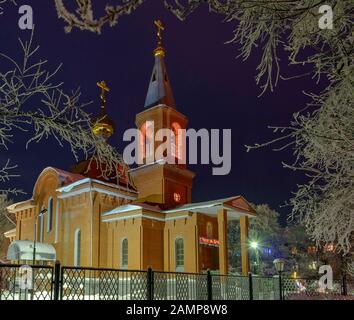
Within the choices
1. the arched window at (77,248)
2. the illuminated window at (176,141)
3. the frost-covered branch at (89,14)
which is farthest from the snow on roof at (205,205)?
the frost-covered branch at (89,14)

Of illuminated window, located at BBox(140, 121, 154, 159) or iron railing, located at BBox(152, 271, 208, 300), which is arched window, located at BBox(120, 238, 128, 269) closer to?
illuminated window, located at BBox(140, 121, 154, 159)

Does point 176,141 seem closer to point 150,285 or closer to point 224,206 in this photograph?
point 224,206

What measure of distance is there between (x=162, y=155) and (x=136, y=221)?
5.42 metres

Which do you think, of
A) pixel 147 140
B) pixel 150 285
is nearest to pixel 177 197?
pixel 147 140

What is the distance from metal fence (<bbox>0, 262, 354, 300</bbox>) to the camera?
838 cm

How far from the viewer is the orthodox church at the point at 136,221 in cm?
2295

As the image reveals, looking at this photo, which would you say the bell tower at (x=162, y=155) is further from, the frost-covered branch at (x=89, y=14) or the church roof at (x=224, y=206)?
the frost-covered branch at (x=89, y=14)

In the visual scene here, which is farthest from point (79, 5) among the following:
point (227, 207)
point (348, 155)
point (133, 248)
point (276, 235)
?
point (276, 235)

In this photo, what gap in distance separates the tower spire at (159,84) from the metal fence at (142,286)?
15278mm

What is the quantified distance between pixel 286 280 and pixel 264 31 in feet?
53.0

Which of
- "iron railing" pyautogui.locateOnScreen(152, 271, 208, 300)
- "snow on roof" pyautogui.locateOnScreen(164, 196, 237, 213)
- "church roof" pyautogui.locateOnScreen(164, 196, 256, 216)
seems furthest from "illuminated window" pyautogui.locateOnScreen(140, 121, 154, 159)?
"iron railing" pyautogui.locateOnScreen(152, 271, 208, 300)

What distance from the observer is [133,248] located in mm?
23234

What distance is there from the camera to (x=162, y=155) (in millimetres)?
26906
